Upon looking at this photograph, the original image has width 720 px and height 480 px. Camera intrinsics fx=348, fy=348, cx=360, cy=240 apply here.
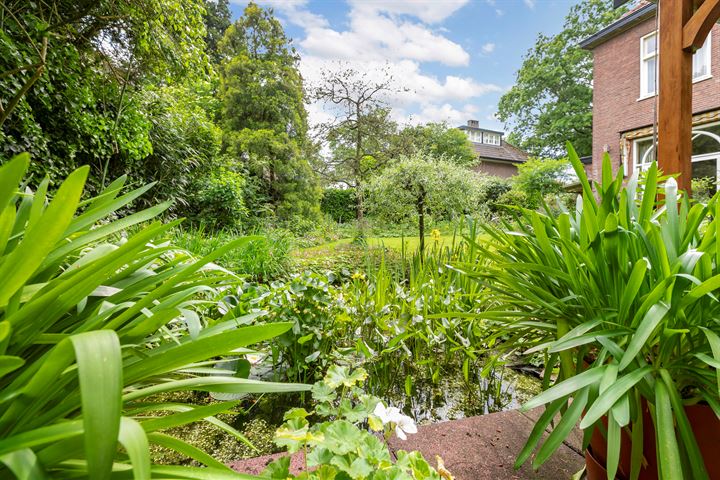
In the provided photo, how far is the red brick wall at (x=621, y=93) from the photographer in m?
8.39

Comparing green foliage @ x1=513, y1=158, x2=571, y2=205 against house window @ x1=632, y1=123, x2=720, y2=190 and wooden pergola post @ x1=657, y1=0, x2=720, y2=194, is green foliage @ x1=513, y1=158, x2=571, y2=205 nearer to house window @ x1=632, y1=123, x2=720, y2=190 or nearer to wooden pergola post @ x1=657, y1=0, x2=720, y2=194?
house window @ x1=632, y1=123, x2=720, y2=190

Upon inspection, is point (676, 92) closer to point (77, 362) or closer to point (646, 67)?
point (77, 362)

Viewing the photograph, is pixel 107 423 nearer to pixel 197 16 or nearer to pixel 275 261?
pixel 275 261

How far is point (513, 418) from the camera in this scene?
1228mm

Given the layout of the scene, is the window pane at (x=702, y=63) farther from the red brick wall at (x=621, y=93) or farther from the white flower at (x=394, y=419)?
the white flower at (x=394, y=419)

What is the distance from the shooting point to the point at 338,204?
11930mm

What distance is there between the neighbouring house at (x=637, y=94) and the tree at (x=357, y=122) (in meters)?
5.94

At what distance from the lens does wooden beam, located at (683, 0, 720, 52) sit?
5.52ft

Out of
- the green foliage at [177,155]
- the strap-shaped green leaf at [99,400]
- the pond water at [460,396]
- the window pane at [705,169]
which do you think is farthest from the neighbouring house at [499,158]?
the strap-shaped green leaf at [99,400]

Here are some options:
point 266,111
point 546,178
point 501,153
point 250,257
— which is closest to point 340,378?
point 250,257

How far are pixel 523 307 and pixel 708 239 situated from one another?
0.46m

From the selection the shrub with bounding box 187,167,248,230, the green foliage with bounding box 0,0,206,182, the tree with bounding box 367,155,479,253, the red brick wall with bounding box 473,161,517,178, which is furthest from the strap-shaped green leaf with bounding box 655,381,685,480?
the red brick wall with bounding box 473,161,517,178

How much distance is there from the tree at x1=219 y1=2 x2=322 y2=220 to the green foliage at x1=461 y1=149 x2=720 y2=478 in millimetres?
7114

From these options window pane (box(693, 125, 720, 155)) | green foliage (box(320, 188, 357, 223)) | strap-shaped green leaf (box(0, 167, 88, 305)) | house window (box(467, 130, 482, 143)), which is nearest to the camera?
strap-shaped green leaf (box(0, 167, 88, 305))
